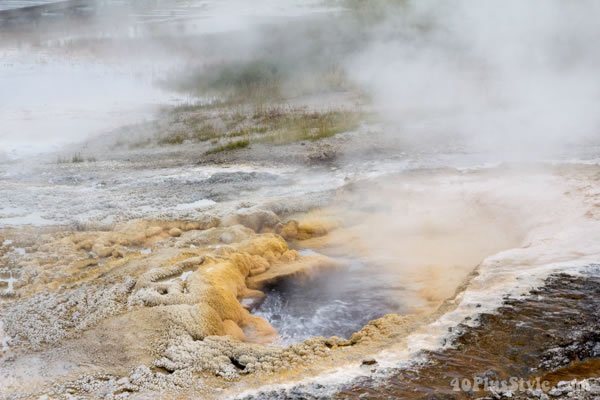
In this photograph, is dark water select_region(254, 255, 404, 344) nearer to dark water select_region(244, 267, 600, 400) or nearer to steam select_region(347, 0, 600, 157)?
dark water select_region(244, 267, 600, 400)

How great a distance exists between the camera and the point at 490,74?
977 cm

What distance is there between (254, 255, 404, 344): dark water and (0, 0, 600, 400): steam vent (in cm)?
2

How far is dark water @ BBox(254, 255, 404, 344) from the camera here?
11.3 feet

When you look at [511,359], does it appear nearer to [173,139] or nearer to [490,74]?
[173,139]

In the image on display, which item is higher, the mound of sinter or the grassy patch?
the grassy patch

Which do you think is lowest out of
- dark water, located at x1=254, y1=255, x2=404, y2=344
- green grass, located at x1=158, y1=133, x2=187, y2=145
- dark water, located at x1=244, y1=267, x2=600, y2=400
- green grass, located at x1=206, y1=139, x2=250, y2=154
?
dark water, located at x1=254, y1=255, x2=404, y2=344

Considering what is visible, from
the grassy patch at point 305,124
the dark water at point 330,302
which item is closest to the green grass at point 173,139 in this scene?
the grassy patch at point 305,124

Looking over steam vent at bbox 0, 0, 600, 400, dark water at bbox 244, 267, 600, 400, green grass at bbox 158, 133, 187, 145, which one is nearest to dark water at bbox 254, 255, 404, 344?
steam vent at bbox 0, 0, 600, 400

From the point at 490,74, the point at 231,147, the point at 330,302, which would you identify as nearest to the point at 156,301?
the point at 330,302

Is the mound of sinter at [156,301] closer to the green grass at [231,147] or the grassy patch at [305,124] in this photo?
the green grass at [231,147]

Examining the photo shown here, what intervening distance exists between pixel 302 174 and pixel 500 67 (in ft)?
18.2

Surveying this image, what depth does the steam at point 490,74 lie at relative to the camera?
7258 millimetres

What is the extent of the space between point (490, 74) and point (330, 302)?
7520 millimetres

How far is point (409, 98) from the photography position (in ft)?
31.1
